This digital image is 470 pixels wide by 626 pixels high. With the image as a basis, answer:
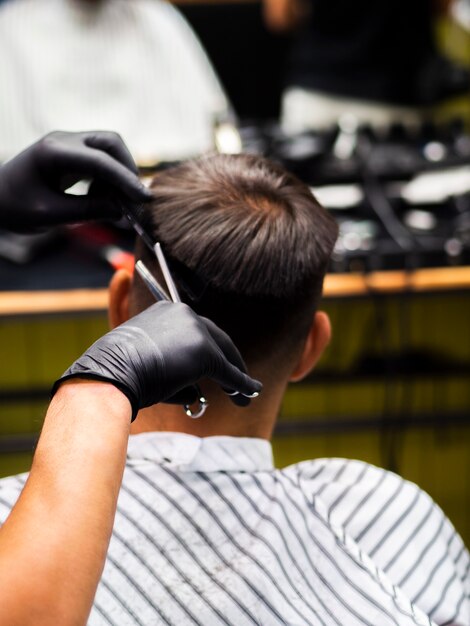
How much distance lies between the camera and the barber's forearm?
657mm

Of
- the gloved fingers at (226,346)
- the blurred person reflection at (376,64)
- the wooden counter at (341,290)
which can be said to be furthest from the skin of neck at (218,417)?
the blurred person reflection at (376,64)

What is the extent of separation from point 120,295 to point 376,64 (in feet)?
6.65

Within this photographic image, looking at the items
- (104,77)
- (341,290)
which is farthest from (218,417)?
(104,77)

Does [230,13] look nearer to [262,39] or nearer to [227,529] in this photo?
Result: [262,39]

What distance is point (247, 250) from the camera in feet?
3.34

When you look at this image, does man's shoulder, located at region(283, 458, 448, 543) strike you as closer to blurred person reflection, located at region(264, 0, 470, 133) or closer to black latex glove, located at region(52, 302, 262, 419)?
black latex glove, located at region(52, 302, 262, 419)

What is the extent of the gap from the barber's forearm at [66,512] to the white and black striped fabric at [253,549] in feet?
0.85

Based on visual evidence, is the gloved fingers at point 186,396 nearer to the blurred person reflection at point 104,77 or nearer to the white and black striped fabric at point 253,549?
the white and black striped fabric at point 253,549

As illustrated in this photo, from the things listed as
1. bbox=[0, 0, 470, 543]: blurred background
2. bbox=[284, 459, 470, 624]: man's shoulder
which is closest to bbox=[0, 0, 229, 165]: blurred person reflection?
bbox=[0, 0, 470, 543]: blurred background

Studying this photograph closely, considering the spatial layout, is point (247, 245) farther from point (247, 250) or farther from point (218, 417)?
point (218, 417)

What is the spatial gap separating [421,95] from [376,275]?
1105mm

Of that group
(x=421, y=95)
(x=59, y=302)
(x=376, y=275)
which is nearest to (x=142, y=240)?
(x=59, y=302)

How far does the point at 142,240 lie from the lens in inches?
43.3

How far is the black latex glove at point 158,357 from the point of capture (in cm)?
76
